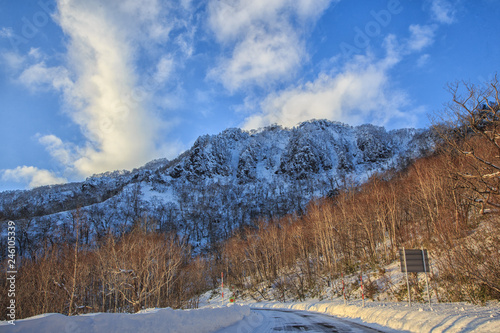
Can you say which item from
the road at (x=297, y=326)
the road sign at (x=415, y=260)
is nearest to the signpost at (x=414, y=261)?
the road sign at (x=415, y=260)

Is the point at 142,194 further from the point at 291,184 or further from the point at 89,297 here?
the point at 89,297

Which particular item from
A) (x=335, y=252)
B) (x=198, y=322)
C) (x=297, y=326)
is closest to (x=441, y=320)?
(x=297, y=326)

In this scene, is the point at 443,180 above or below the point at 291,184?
below

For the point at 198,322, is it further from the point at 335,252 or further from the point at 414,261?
the point at 335,252

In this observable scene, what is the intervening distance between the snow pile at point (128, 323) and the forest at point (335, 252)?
9.92 meters

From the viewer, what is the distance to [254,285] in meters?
48.4

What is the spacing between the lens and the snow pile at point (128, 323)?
460cm

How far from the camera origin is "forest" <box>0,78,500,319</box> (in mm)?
13922

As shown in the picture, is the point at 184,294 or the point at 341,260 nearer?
the point at 184,294

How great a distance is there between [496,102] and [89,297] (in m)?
44.9

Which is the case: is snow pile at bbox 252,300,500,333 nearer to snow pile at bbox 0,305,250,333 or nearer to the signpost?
the signpost

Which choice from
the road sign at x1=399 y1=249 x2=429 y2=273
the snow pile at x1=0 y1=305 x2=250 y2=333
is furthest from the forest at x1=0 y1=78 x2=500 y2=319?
the snow pile at x1=0 y1=305 x2=250 y2=333

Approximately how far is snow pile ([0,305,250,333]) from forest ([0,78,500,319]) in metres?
9.92

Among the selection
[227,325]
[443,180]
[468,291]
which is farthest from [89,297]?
[443,180]
